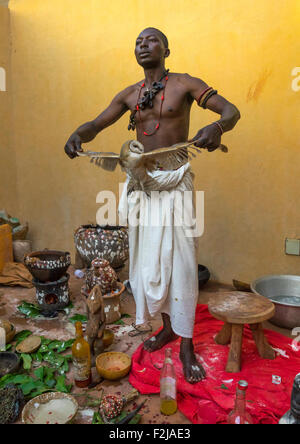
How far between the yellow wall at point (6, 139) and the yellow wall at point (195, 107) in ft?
0.40

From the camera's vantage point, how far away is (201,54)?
3697 mm

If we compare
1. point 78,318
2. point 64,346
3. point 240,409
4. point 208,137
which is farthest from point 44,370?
point 208,137

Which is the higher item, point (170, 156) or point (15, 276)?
point (170, 156)

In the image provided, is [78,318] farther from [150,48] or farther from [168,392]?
[150,48]

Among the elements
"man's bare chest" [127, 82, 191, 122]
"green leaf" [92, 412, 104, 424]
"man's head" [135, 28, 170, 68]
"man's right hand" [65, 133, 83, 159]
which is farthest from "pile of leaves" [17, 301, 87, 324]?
"man's head" [135, 28, 170, 68]

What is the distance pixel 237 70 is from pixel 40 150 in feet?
9.74

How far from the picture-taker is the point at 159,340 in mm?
2566

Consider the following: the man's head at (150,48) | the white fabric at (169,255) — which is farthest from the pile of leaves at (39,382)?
the man's head at (150,48)

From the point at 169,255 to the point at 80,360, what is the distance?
33.9 inches

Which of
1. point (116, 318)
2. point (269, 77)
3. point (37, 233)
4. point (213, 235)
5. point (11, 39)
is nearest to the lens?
point (116, 318)

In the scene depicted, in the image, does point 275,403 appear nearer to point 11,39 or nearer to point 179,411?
point 179,411

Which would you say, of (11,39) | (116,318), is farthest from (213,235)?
(11,39)

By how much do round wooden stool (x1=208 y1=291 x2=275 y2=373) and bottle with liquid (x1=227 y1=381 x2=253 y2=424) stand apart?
0.54 meters

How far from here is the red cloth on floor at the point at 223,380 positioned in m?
1.94
